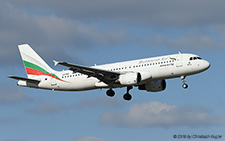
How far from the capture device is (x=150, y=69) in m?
65.8

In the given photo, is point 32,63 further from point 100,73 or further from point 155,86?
point 155,86

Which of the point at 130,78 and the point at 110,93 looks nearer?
the point at 130,78

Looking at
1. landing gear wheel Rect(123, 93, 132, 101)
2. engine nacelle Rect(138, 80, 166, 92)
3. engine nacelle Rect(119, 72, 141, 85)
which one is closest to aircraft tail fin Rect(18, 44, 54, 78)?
landing gear wheel Rect(123, 93, 132, 101)

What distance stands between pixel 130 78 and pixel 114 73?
2.23 meters

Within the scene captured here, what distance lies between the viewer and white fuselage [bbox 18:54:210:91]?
6525 centimetres

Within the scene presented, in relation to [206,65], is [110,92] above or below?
below

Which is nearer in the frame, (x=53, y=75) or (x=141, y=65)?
(x=141, y=65)

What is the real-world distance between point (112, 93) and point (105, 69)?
11.7 feet

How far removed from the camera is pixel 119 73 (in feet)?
220

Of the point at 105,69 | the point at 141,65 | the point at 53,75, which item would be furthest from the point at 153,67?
the point at 53,75

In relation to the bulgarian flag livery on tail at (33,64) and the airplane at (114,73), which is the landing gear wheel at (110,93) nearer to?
the airplane at (114,73)

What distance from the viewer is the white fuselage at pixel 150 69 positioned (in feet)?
214

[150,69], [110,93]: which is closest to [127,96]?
[110,93]

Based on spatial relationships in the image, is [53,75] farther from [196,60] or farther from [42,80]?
[196,60]
